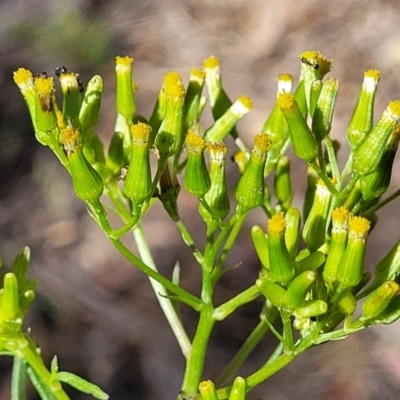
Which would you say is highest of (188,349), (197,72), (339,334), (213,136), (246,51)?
(246,51)

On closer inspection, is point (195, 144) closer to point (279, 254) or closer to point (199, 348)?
point (279, 254)

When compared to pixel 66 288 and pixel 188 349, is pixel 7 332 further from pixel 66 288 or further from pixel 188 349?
pixel 66 288

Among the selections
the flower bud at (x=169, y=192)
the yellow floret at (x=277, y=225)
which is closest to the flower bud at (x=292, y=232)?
the yellow floret at (x=277, y=225)

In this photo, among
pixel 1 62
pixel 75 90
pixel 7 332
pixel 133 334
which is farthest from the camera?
pixel 1 62

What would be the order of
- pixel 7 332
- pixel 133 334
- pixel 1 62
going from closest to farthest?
pixel 7 332, pixel 133 334, pixel 1 62

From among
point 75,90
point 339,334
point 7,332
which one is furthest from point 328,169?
point 7,332

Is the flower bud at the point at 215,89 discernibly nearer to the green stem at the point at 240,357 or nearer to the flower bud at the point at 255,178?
the flower bud at the point at 255,178

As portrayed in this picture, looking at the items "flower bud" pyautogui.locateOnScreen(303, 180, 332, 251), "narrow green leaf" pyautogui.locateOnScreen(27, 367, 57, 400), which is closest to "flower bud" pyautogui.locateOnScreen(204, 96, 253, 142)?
"flower bud" pyautogui.locateOnScreen(303, 180, 332, 251)
